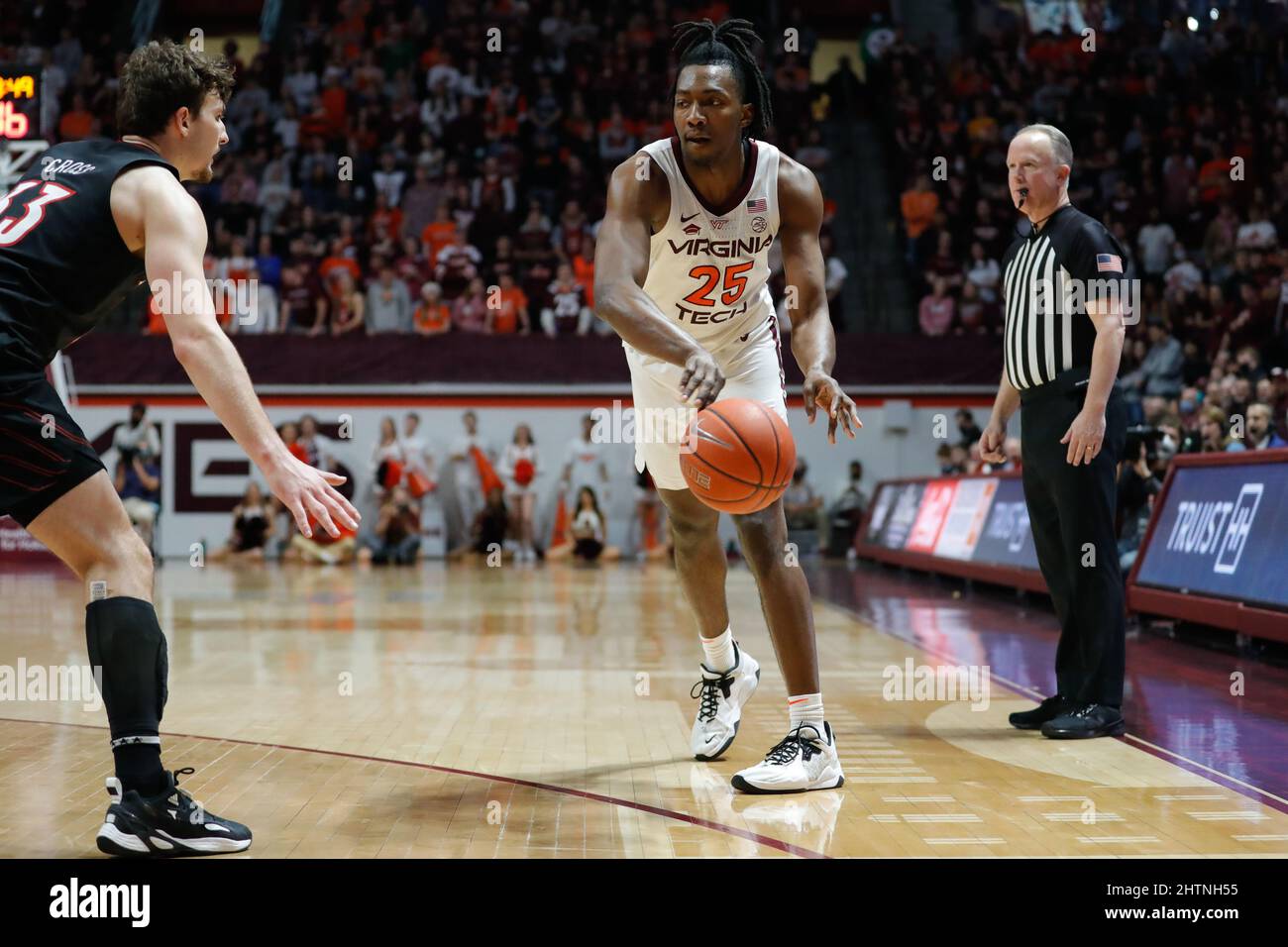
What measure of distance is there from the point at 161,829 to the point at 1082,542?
3399 millimetres

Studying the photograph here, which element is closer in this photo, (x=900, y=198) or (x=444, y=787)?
(x=444, y=787)

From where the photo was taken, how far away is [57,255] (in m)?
3.07

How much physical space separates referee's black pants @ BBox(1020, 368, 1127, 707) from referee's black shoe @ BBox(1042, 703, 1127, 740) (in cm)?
4

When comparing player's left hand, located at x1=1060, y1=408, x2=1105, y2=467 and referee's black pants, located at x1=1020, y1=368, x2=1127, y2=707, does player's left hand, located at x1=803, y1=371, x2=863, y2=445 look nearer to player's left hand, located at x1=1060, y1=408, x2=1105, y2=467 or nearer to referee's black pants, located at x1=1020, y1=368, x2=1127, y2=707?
player's left hand, located at x1=1060, y1=408, x2=1105, y2=467

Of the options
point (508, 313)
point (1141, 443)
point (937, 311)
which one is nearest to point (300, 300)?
point (508, 313)

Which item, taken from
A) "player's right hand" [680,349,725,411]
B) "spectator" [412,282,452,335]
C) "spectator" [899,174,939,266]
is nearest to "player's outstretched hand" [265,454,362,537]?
"player's right hand" [680,349,725,411]

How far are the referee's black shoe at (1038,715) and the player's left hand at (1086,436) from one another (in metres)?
0.99

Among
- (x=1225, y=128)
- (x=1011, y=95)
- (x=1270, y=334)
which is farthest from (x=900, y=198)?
(x=1270, y=334)

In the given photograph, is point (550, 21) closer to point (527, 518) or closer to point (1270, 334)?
point (527, 518)

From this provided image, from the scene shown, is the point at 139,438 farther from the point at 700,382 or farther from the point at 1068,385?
the point at 700,382

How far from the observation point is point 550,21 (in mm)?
21609

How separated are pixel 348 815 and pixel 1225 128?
18614 mm

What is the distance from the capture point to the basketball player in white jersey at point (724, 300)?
3.86 m
